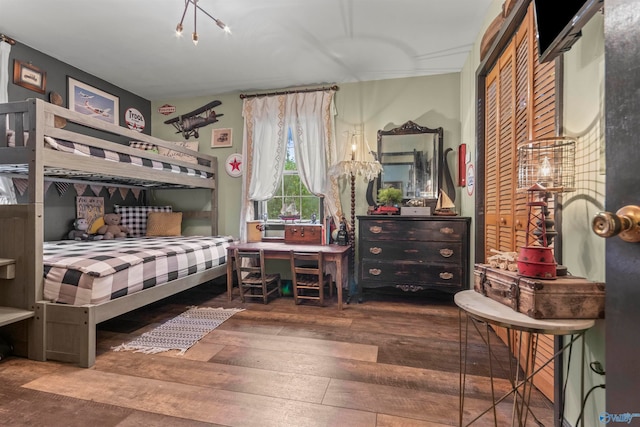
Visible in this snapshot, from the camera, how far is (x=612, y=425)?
53 cm

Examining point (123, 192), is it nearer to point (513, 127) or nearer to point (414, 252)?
point (414, 252)

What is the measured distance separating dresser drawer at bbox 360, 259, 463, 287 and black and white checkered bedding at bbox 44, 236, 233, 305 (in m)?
1.76

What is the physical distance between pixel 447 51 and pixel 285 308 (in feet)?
9.81

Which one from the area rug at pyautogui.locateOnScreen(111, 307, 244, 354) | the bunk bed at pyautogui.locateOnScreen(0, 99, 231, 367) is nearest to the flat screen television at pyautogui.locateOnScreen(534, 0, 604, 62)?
the area rug at pyautogui.locateOnScreen(111, 307, 244, 354)

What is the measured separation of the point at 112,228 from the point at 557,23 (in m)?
4.17

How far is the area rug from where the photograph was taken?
2.14 meters

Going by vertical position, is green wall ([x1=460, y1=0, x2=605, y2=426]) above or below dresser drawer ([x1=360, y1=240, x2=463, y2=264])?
above

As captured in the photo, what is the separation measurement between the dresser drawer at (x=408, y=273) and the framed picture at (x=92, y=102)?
3.52m

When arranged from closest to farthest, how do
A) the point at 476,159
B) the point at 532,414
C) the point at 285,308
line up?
the point at 532,414 → the point at 476,159 → the point at 285,308

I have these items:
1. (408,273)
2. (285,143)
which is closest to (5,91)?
(285,143)

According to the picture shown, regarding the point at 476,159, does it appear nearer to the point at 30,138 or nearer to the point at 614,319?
the point at 614,319

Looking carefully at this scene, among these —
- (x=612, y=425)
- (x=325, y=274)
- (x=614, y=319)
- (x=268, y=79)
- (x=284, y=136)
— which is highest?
Answer: (x=268, y=79)

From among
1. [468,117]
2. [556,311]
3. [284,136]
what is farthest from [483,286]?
[284,136]

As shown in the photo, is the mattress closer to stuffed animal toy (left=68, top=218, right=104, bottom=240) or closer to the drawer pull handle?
stuffed animal toy (left=68, top=218, right=104, bottom=240)
